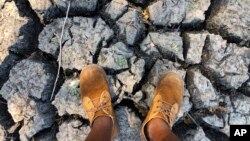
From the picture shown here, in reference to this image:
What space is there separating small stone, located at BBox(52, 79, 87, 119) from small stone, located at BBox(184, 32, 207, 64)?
78 centimetres

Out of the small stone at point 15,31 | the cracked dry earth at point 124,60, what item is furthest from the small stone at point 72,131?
the small stone at point 15,31

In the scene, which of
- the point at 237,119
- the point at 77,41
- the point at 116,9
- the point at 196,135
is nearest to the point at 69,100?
the point at 77,41

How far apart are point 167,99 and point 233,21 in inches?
27.9

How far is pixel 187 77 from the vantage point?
3.11m

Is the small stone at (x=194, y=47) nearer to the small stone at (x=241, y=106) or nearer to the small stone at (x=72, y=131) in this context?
the small stone at (x=241, y=106)

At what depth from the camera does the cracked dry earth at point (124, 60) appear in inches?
120

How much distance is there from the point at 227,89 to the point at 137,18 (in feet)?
2.60

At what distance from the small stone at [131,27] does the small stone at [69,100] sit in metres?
0.45

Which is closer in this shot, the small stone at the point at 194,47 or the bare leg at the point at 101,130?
the bare leg at the point at 101,130

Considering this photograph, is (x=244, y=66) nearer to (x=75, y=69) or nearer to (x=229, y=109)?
(x=229, y=109)

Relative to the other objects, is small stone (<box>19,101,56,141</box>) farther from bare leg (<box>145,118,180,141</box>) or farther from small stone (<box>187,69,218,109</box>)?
small stone (<box>187,69,218,109</box>)

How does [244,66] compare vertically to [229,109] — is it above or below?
above

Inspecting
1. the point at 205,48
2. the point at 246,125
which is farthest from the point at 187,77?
the point at 246,125

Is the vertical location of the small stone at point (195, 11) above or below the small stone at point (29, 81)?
above
